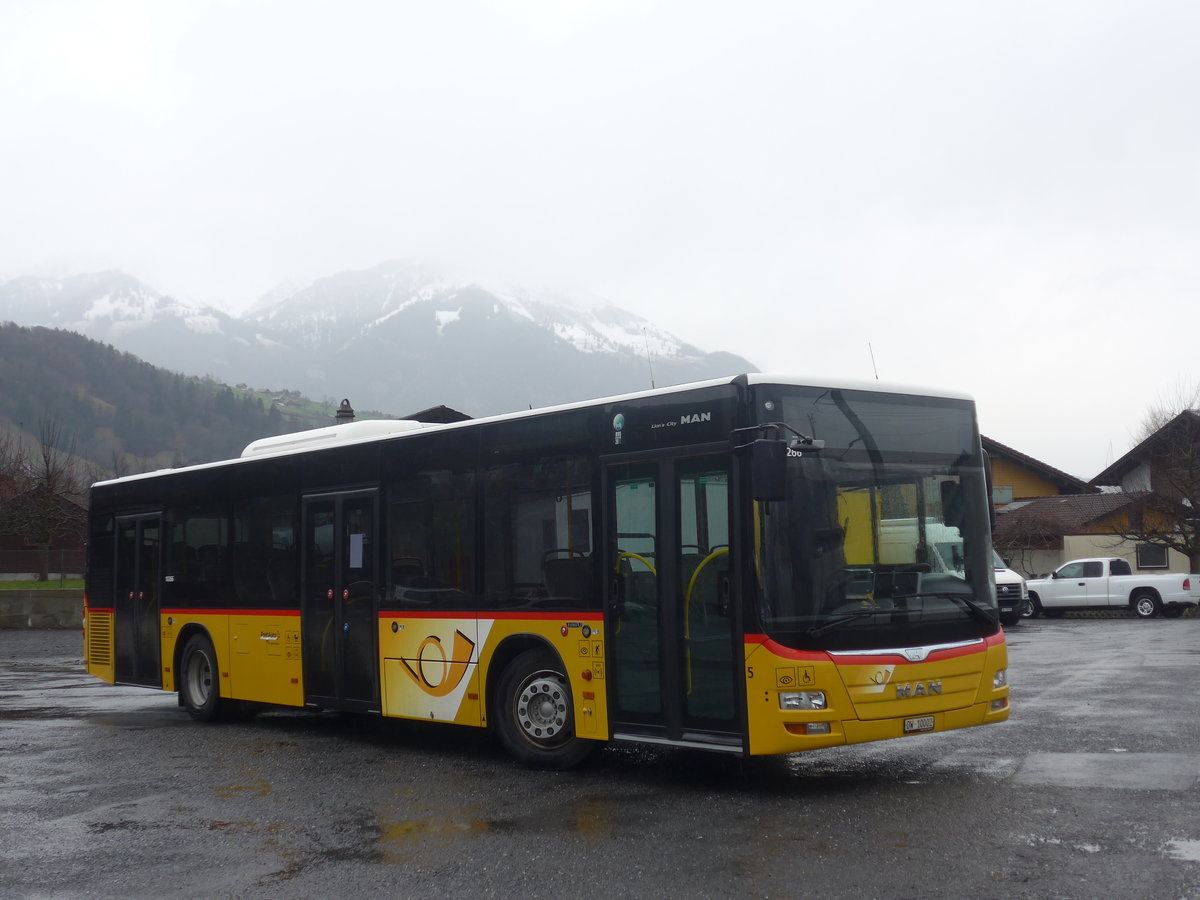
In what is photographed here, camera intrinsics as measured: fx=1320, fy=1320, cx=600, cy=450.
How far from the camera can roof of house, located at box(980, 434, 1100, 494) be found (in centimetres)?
6006

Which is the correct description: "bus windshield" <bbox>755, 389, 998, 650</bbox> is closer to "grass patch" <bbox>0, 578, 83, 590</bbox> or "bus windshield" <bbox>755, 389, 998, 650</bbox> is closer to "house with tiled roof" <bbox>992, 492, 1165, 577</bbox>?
"house with tiled roof" <bbox>992, 492, 1165, 577</bbox>

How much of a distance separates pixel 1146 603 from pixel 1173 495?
10859mm

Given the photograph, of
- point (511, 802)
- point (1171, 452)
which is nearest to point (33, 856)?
point (511, 802)

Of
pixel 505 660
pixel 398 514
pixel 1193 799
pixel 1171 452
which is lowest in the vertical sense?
pixel 1193 799

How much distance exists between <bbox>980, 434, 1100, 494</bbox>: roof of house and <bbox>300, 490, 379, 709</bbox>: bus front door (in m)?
51.2

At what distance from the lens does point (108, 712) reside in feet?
50.2

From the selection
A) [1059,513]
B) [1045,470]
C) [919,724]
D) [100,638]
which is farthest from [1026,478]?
[919,724]

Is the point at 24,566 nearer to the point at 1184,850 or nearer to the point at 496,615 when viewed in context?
the point at 496,615

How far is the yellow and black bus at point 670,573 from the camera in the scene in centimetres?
845

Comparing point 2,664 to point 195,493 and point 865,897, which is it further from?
point 865,897

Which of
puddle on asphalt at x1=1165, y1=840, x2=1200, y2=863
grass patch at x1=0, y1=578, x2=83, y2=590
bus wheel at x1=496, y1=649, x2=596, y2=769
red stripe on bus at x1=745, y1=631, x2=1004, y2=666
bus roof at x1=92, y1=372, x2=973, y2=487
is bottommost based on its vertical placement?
puddle on asphalt at x1=1165, y1=840, x2=1200, y2=863

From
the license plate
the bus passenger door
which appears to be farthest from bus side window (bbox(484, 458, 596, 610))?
the bus passenger door

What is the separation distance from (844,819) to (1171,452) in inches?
1674

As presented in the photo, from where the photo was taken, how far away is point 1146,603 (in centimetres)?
3491
